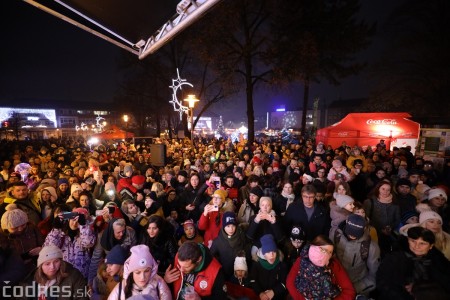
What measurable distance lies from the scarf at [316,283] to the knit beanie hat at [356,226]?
24.8 inches

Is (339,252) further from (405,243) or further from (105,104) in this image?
(105,104)

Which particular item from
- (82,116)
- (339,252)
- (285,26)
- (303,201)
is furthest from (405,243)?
(82,116)

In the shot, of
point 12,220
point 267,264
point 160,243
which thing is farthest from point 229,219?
point 12,220

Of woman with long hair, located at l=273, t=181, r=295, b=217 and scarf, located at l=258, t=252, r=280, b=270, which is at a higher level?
woman with long hair, located at l=273, t=181, r=295, b=217

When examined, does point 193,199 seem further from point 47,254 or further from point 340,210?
point 47,254

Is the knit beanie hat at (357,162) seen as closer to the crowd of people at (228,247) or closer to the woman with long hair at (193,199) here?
the crowd of people at (228,247)

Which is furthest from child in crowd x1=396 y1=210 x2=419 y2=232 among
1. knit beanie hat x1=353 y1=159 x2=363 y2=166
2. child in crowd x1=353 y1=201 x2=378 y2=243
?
knit beanie hat x1=353 y1=159 x2=363 y2=166

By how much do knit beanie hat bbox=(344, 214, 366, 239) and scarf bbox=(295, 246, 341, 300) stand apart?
0.63 metres

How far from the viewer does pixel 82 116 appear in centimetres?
6369

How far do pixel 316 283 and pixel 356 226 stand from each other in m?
0.86

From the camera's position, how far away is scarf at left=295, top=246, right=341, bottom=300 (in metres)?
2.51

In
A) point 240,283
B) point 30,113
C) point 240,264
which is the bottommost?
point 240,283

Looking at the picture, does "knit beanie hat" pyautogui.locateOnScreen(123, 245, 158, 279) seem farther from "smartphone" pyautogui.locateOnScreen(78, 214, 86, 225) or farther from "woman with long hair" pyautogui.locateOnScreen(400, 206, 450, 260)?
"woman with long hair" pyautogui.locateOnScreen(400, 206, 450, 260)

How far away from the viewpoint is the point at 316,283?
8.32 feet
